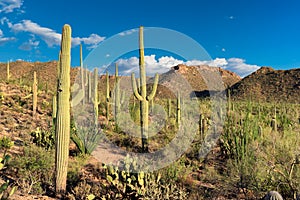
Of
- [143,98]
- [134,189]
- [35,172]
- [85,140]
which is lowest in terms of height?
[134,189]

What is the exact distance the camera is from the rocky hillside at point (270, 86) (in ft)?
130

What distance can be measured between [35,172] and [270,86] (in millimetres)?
43359

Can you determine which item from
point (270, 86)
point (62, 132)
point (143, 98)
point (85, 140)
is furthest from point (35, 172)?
point (270, 86)

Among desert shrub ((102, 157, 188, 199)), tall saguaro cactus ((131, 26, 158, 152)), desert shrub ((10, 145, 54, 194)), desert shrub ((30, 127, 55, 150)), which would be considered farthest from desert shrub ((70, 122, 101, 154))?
desert shrub ((102, 157, 188, 199))

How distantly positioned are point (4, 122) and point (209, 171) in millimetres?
6998

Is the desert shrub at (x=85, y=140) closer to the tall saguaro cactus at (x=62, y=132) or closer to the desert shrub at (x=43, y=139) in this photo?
the desert shrub at (x=43, y=139)

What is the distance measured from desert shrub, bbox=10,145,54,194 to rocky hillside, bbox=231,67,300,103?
1368 inches

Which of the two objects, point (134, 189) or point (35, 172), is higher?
point (35, 172)

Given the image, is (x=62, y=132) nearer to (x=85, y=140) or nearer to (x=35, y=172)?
(x=35, y=172)

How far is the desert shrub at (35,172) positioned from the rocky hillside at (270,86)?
34746 millimetres

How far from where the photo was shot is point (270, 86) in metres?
44.2

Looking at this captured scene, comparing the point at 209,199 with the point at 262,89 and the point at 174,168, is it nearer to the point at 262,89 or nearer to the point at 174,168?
the point at 174,168

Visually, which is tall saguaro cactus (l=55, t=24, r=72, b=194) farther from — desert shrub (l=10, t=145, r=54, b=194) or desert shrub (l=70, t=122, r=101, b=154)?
desert shrub (l=70, t=122, r=101, b=154)

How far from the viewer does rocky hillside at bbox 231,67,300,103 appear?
39.5 meters
